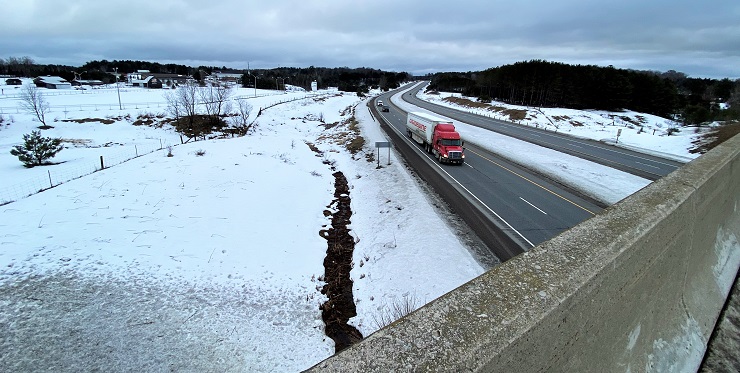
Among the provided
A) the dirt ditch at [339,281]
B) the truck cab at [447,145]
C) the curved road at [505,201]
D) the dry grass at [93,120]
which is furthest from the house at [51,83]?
the dirt ditch at [339,281]

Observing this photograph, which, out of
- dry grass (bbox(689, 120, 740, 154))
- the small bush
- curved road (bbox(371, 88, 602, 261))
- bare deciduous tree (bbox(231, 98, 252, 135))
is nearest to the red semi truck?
curved road (bbox(371, 88, 602, 261))

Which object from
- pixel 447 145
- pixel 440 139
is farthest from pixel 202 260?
pixel 440 139

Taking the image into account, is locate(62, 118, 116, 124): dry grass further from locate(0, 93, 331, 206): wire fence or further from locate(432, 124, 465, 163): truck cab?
locate(432, 124, 465, 163): truck cab

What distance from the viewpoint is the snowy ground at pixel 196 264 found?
398 inches

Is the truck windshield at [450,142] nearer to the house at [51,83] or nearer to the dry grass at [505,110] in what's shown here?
the dry grass at [505,110]

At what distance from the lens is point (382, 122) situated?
56438 millimetres

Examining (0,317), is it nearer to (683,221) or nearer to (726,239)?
(683,221)

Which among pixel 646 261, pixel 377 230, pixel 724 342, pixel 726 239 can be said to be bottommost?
pixel 377 230

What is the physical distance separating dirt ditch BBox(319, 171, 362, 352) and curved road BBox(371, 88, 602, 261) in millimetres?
6000

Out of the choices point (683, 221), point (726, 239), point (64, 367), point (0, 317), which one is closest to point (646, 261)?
point (683, 221)

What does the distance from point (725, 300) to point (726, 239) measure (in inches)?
42.5

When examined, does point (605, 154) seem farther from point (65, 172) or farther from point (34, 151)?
point (34, 151)

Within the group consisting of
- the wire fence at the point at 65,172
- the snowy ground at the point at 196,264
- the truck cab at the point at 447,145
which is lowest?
the wire fence at the point at 65,172

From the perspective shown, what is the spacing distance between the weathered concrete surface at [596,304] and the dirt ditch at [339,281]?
19.2ft
